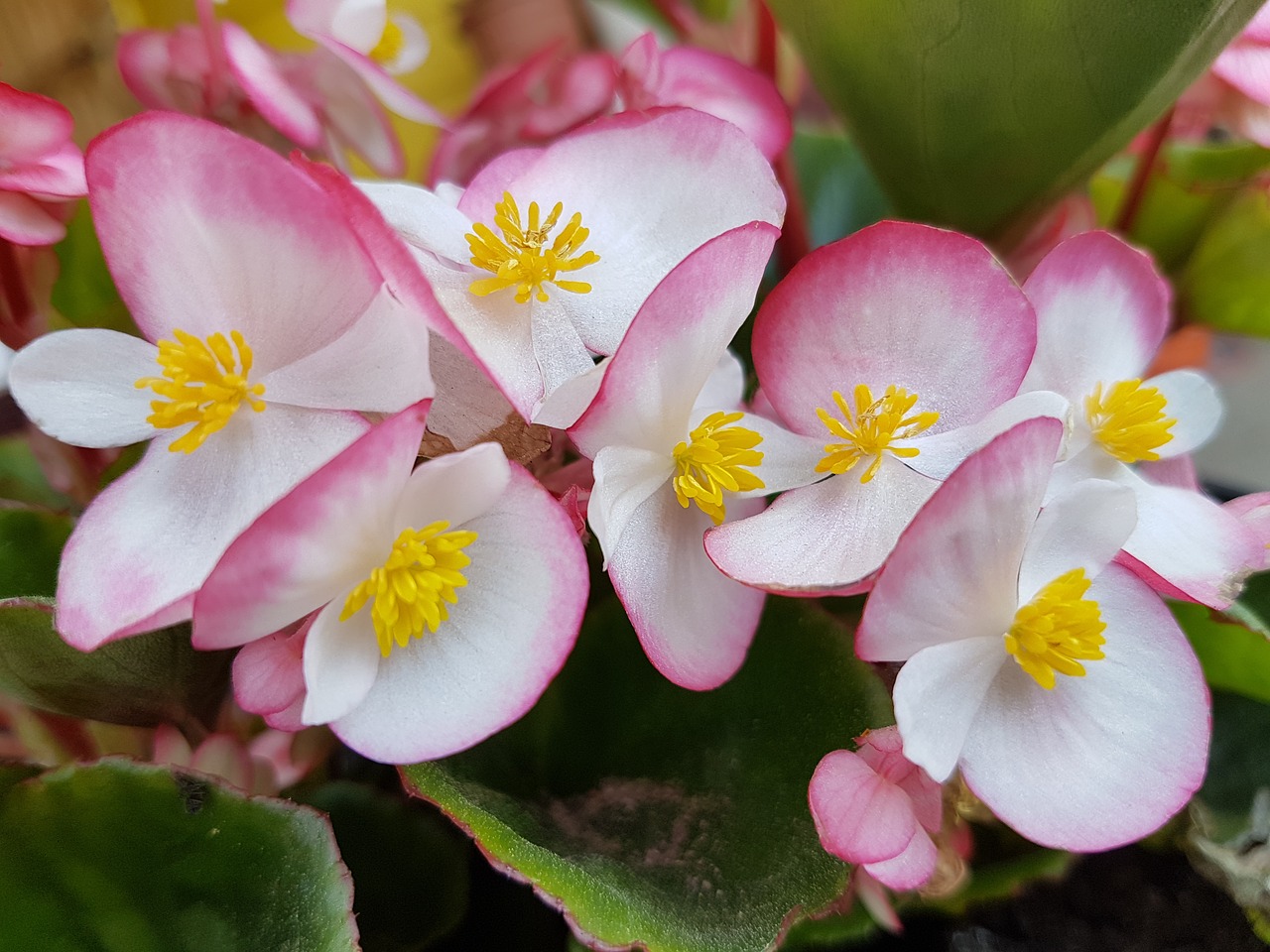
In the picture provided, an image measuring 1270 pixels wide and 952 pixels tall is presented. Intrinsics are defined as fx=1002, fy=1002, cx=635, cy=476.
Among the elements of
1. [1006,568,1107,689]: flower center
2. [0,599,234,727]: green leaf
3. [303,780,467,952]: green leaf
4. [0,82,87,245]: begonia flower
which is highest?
[0,82,87,245]: begonia flower

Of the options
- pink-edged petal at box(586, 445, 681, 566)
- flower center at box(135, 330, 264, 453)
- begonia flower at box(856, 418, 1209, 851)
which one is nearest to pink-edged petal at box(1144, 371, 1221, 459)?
begonia flower at box(856, 418, 1209, 851)

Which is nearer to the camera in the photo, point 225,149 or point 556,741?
point 225,149

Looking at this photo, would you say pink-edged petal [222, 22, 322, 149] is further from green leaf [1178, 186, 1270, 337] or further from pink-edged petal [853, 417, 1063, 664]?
green leaf [1178, 186, 1270, 337]

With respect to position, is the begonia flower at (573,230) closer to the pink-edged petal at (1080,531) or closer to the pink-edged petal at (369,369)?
the pink-edged petal at (369,369)

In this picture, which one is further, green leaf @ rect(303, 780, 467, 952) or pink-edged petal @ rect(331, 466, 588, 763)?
green leaf @ rect(303, 780, 467, 952)

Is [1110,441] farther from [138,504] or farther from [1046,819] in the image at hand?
[138,504]

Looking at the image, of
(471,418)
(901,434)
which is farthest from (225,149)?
(901,434)

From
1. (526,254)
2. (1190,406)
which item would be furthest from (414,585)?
(1190,406)

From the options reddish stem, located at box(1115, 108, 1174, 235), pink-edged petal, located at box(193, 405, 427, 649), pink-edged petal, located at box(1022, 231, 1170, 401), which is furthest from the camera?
reddish stem, located at box(1115, 108, 1174, 235)
